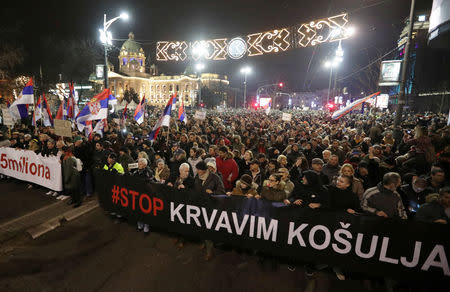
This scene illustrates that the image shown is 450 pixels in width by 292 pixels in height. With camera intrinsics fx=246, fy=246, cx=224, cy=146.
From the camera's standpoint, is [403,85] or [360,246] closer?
[360,246]

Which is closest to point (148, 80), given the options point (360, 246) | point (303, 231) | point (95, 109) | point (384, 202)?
Answer: point (95, 109)

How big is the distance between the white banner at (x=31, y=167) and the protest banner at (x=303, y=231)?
3274mm

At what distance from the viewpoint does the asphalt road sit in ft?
12.4

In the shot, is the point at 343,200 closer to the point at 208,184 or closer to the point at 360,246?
the point at 360,246

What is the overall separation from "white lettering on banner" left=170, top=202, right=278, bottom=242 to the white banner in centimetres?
439

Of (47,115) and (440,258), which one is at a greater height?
(47,115)

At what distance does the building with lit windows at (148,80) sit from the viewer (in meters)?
94.6

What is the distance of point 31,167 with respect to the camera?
741cm

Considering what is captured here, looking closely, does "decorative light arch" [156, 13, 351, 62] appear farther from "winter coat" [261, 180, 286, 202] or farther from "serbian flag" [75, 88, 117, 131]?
"winter coat" [261, 180, 286, 202]

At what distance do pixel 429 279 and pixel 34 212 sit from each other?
803cm

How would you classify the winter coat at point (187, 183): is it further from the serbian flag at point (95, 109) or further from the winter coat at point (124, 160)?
the serbian flag at point (95, 109)

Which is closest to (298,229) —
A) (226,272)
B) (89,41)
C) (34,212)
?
(226,272)

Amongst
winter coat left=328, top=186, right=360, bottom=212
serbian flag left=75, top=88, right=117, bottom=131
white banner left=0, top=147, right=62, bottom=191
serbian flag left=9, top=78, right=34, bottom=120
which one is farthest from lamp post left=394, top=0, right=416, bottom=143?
serbian flag left=9, top=78, right=34, bottom=120

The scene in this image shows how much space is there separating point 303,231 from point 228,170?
2.71 meters
